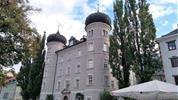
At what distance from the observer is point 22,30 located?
7.05m

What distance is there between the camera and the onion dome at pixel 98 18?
3152 cm

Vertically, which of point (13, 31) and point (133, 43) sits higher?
point (133, 43)

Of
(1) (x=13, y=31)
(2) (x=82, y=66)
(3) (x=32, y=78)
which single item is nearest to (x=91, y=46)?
(2) (x=82, y=66)

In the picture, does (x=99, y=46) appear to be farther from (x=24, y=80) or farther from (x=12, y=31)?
(x=12, y=31)

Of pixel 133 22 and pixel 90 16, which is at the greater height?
pixel 90 16

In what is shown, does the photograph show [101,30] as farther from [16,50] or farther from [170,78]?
[16,50]

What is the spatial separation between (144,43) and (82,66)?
13.9m

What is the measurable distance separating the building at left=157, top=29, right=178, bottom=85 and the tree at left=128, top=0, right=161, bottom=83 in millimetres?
2042

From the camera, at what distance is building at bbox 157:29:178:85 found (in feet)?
70.2

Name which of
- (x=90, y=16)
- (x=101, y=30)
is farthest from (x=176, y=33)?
(x=90, y=16)

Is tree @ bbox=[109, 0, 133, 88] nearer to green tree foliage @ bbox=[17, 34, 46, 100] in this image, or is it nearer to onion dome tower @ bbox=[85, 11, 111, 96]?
onion dome tower @ bbox=[85, 11, 111, 96]

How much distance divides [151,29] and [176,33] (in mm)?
3571

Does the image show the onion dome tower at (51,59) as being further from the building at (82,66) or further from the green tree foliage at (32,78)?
the green tree foliage at (32,78)

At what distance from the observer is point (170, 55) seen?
22.4m
